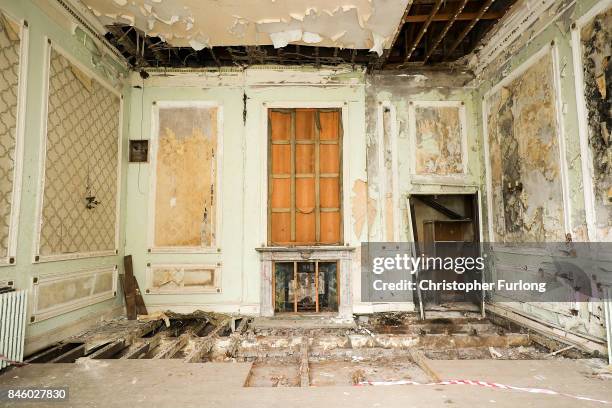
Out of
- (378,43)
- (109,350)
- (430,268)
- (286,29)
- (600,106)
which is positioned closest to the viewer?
(600,106)

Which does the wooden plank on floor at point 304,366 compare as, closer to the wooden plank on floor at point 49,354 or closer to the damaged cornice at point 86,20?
the wooden plank on floor at point 49,354

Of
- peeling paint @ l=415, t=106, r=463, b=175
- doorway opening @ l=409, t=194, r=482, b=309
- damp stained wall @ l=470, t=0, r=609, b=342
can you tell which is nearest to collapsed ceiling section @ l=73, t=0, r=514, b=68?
damp stained wall @ l=470, t=0, r=609, b=342

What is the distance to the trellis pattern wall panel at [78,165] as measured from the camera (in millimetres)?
3641

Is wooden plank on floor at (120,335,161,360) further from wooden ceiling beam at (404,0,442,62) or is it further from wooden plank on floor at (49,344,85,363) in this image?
Result: wooden ceiling beam at (404,0,442,62)

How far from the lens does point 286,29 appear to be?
172 inches

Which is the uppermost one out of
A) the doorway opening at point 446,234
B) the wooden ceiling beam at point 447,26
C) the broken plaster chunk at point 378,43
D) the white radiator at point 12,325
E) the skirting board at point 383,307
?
the wooden ceiling beam at point 447,26

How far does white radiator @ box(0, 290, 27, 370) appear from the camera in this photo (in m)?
2.86

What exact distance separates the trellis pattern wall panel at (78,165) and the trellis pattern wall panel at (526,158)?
4919 mm

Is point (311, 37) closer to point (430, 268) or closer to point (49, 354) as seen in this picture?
point (430, 268)

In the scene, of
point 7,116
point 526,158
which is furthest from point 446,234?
point 7,116

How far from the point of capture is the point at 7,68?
3.11 metres

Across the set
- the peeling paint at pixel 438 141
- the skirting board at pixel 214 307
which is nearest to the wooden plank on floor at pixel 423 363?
the skirting board at pixel 214 307

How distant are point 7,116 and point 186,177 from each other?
221cm

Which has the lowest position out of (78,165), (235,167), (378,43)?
(78,165)
